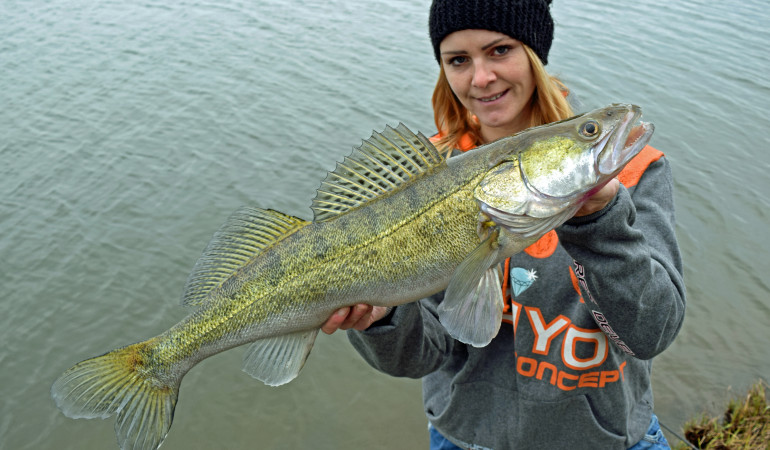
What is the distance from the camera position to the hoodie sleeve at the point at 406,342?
259 cm

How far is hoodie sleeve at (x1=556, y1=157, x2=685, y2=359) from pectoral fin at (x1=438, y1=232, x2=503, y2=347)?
0.31 metres

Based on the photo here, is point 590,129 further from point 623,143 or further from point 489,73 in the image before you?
point 489,73

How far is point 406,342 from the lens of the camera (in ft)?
8.63

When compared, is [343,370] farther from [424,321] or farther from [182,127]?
[182,127]

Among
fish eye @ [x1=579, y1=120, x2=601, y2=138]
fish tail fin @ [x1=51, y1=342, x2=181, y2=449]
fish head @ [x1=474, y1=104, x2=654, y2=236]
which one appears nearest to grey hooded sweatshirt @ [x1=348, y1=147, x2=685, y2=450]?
fish head @ [x1=474, y1=104, x2=654, y2=236]

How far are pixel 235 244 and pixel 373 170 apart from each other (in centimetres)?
64

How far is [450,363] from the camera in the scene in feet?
9.81

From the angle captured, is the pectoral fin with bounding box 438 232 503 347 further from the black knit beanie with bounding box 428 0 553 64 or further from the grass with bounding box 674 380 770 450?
the grass with bounding box 674 380 770 450

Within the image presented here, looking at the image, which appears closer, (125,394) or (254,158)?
(125,394)

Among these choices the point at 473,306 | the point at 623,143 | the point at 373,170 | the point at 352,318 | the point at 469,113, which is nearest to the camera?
the point at 623,143

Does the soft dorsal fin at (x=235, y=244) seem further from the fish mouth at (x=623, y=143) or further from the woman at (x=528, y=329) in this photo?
the fish mouth at (x=623, y=143)

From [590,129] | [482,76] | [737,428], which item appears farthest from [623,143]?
[737,428]

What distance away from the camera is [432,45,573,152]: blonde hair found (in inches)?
108

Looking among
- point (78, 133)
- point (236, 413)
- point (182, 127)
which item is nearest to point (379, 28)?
point (182, 127)
